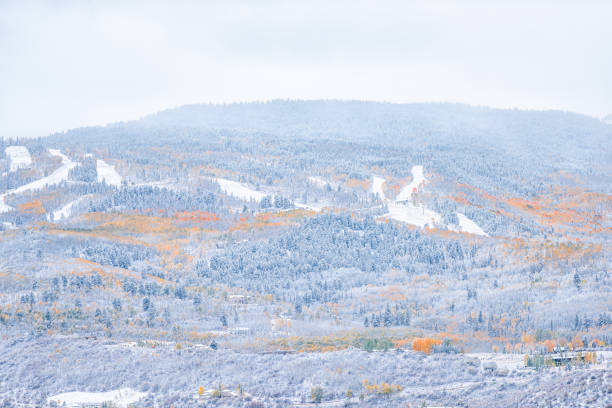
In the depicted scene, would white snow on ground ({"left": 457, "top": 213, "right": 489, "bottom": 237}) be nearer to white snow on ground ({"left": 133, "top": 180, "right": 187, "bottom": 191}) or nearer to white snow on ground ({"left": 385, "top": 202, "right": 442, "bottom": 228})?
white snow on ground ({"left": 385, "top": 202, "right": 442, "bottom": 228})

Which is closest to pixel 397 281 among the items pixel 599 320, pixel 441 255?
pixel 441 255

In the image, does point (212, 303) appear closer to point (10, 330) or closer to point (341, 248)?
point (10, 330)

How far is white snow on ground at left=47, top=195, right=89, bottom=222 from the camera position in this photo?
15612cm

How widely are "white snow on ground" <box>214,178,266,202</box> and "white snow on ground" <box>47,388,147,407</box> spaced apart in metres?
107

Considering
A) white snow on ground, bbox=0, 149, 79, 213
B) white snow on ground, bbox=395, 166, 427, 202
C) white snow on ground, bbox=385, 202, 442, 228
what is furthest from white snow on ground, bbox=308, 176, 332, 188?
white snow on ground, bbox=0, 149, 79, 213

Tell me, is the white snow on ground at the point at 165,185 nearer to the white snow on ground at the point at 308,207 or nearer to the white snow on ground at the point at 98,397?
the white snow on ground at the point at 308,207

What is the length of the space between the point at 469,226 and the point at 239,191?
2189 inches

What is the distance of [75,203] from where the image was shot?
541 ft

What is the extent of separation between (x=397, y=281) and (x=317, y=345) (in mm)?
44178

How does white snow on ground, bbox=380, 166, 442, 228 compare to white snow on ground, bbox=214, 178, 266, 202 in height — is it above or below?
below

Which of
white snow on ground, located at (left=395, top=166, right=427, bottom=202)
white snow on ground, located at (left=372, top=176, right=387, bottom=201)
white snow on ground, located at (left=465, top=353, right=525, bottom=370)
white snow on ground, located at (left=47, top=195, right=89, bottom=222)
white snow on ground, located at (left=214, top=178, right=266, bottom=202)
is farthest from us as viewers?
white snow on ground, located at (left=372, top=176, right=387, bottom=201)

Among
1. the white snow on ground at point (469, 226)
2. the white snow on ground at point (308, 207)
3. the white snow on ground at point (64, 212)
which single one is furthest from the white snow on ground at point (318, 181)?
the white snow on ground at point (64, 212)

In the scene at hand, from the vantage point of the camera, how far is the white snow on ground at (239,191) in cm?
17475

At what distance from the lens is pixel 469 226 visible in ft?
498
